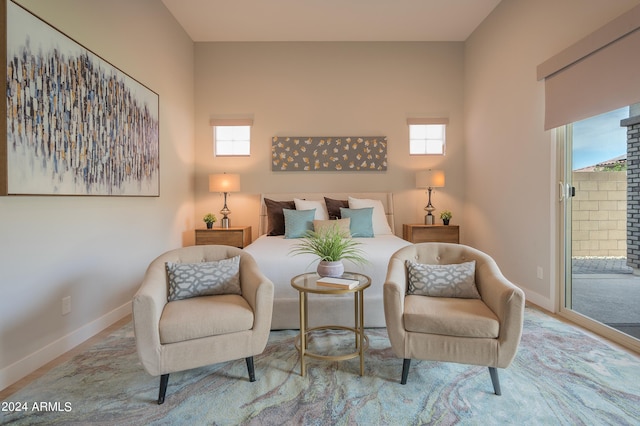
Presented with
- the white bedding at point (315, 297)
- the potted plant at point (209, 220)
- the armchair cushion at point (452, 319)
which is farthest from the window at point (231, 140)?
the armchair cushion at point (452, 319)

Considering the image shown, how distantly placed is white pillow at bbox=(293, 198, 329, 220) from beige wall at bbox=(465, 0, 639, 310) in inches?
81.8

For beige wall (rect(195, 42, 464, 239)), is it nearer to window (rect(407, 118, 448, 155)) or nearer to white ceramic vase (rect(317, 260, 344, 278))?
window (rect(407, 118, 448, 155))

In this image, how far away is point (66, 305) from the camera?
2.53 metres

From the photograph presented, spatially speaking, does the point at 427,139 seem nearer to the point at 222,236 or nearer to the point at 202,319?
the point at 222,236

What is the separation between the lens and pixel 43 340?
2.32m

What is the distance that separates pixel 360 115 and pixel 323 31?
120 centimetres

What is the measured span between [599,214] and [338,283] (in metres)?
2.30

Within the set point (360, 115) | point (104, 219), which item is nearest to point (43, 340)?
point (104, 219)

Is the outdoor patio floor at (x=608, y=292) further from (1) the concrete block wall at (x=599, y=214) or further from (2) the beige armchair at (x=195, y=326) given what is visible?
(2) the beige armchair at (x=195, y=326)

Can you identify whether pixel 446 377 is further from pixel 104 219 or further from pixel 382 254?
pixel 104 219

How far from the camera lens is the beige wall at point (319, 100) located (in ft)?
16.2

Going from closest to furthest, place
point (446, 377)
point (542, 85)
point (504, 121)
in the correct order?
point (446, 377)
point (542, 85)
point (504, 121)

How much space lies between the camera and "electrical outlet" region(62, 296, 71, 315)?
2.51 m

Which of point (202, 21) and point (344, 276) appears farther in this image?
point (202, 21)
